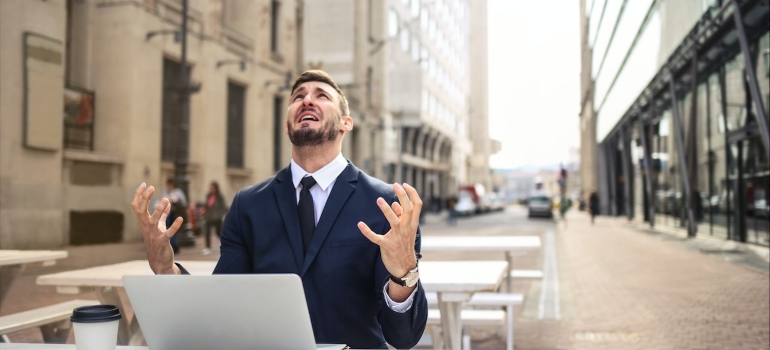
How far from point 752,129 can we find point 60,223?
16.2 meters

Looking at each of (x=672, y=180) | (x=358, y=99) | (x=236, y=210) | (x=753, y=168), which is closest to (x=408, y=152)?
(x=358, y=99)

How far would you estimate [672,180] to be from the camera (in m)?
25.3

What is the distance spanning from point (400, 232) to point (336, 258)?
16.1 inches

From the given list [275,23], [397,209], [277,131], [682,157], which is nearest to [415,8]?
[275,23]

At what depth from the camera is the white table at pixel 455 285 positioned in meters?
3.85

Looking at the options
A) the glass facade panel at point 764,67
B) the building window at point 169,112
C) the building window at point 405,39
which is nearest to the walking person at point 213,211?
the building window at point 169,112

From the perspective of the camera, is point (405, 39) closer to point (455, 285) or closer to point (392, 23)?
point (392, 23)

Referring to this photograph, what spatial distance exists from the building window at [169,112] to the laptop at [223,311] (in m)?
19.6

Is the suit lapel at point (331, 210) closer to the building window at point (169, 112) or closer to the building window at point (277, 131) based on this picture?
the building window at point (169, 112)

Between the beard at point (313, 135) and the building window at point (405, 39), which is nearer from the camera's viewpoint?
the beard at point (313, 135)

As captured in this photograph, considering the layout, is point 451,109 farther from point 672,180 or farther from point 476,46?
point 672,180

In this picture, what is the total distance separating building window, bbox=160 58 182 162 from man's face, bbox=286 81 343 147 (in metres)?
19.0

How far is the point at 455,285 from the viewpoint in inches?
153

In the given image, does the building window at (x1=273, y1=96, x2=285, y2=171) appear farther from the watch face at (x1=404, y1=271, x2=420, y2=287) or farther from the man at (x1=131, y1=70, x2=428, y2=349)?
the watch face at (x1=404, y1=271, x2=420, y2=287)
